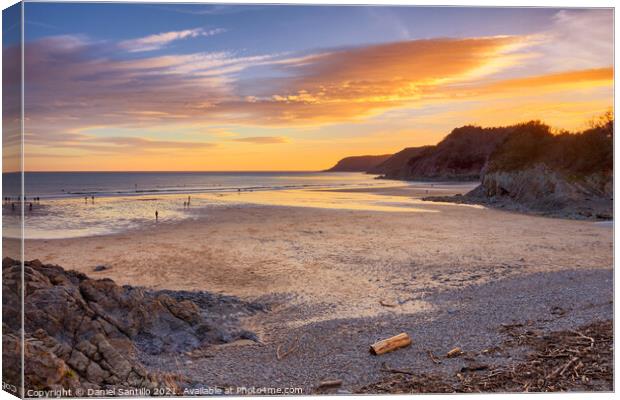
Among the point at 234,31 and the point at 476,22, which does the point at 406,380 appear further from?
the point at 234,31

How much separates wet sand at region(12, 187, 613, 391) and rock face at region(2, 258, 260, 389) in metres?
0.76

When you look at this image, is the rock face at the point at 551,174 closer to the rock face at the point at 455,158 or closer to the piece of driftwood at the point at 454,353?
the piece of driftwood at the point at 454,353

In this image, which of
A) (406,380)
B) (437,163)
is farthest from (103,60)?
(437,163)

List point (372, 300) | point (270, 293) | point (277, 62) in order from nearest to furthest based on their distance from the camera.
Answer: point (277, 62) → point (372, 300) → point (270, 293)

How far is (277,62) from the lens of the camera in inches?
380

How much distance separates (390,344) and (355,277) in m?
5.63

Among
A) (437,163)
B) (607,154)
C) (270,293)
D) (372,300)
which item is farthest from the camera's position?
(437,163)

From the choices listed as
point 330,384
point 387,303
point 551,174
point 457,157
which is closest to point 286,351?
point 330,384

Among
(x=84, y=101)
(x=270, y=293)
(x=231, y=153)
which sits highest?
(x=84, y=101)

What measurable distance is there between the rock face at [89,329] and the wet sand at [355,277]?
2.50 ft

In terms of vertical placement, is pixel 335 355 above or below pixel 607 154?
below

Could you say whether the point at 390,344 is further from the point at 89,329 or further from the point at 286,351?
the point at 89,329

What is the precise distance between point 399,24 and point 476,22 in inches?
46.9

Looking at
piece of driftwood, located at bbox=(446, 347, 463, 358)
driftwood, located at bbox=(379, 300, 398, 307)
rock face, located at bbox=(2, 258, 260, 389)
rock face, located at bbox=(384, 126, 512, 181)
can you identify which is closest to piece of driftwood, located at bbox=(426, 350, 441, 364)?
piece of driftwood, located at bbox=(446, 347, 463, 358)
